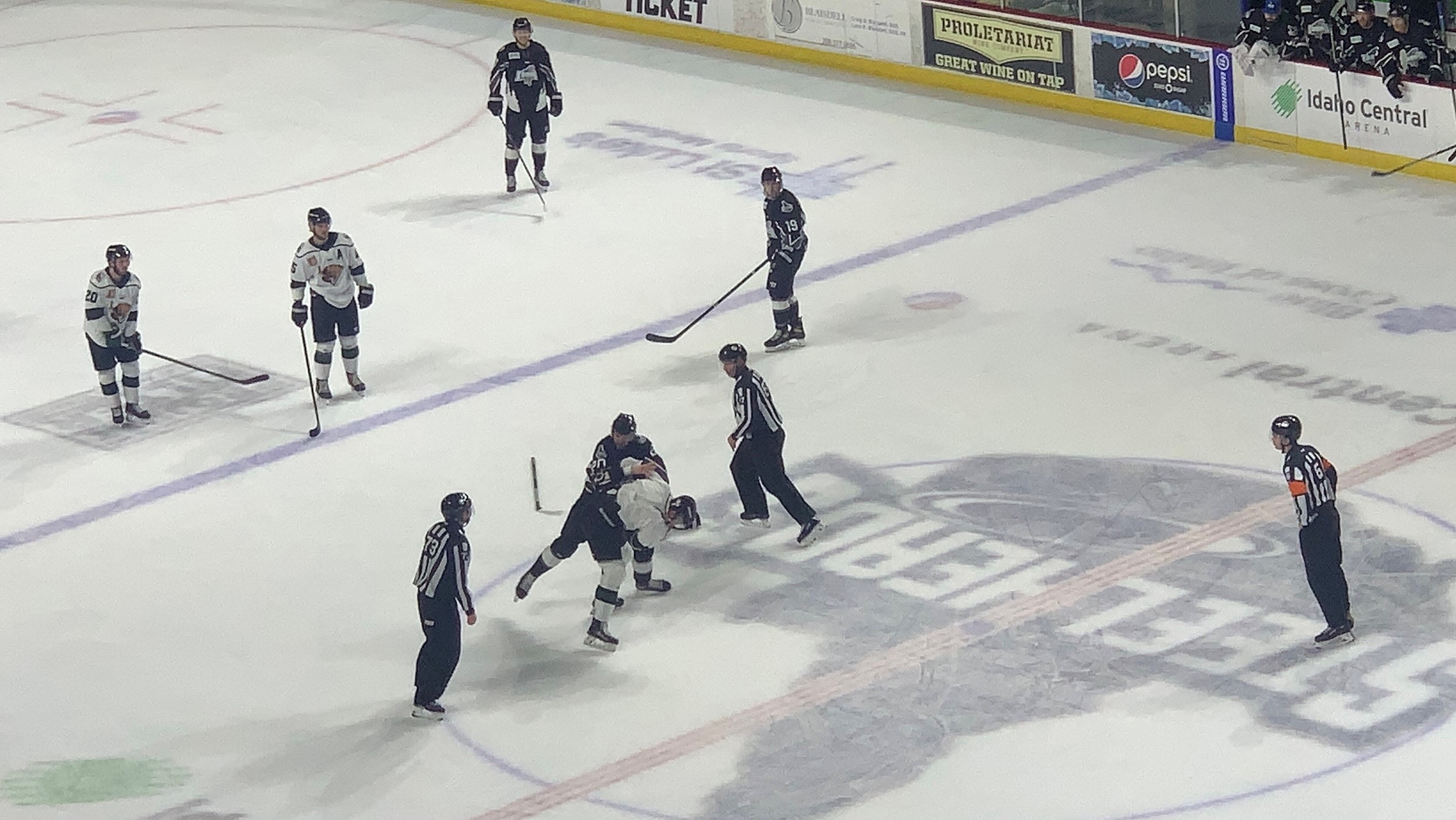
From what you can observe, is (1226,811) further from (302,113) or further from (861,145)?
(302,113)

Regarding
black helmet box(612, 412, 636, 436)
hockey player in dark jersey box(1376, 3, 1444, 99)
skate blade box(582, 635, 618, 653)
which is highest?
black helmet box(612, 412, 636, 436)

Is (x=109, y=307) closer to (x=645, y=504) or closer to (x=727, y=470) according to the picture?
(x=727, y=470)

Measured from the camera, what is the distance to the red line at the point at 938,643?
10.9m

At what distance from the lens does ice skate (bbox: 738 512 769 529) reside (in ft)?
44.4

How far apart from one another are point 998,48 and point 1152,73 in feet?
5.82

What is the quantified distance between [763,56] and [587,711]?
1391 cm

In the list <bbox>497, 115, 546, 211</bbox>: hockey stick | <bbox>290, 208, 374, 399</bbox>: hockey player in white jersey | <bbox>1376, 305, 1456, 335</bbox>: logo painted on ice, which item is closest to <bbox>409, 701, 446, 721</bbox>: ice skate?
→ <bbox>290, 208, 374, 399</bbox>: hockey player in white jersey

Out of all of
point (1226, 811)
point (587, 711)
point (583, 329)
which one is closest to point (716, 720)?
point (587, 711)

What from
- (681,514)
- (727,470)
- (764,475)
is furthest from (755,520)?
(681,514)

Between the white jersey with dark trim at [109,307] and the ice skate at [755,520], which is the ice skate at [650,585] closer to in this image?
the ice skate at [755,520]

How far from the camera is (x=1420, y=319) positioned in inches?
634

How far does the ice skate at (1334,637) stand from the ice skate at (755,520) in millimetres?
3307

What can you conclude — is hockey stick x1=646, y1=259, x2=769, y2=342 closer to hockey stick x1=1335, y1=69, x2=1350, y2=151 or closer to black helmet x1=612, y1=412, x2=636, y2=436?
black helmet x1=612, y1=412, x2=636, y2=436

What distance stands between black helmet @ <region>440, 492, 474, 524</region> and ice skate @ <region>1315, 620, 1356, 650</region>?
402cm
